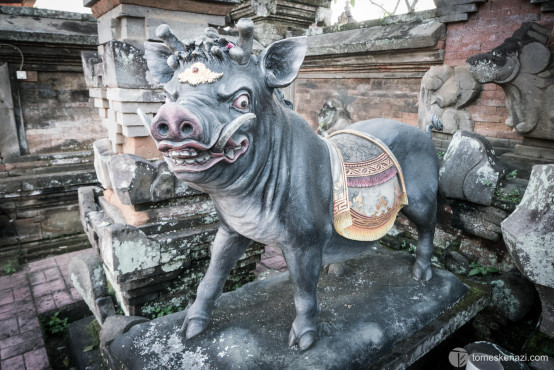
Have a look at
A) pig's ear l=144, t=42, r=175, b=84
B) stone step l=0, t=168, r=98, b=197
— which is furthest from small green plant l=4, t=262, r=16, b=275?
pig's ear l=144, t=42, r=175, b=84

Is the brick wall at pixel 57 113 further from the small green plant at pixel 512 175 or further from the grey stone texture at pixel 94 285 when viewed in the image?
the small green plant at pixel 512 175

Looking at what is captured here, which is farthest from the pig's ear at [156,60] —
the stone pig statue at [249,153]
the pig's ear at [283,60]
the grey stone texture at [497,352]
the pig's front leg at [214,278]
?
the grey stone texture at [497,352]

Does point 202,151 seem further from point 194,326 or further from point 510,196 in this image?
point 510,196

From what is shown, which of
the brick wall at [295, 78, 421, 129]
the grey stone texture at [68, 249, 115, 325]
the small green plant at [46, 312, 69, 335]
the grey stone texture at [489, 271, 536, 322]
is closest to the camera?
the grey stone texture at [489, 271, 536, 322]

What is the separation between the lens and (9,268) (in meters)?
4.45

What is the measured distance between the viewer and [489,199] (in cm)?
277

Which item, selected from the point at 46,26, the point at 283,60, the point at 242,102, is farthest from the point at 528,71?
the point at 46,26

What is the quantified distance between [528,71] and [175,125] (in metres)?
3.08

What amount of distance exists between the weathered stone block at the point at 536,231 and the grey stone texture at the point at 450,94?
7.02 feet

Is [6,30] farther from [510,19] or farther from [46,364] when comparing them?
[510,19]

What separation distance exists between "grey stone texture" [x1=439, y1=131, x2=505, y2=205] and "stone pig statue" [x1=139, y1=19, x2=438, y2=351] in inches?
32.3

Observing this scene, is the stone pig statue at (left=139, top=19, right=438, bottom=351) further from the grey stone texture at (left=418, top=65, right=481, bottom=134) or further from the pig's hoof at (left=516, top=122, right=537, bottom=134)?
the grey stone texture at (left=418, top=65, right=481, bottom=134)

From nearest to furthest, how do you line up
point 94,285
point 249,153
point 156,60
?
1. point 249,153
2. point 156,60
3. point 94,285

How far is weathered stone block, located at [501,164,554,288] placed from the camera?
1854 millimetres
